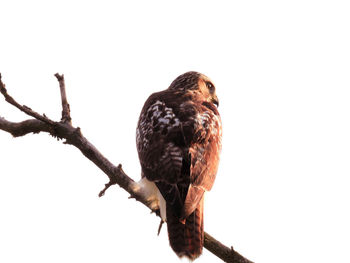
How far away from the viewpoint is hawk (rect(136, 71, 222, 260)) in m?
5.02

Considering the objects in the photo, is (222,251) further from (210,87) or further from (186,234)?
(210,87)

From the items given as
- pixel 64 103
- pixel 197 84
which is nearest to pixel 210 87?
pixel 197 84

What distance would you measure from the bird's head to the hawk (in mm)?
1588

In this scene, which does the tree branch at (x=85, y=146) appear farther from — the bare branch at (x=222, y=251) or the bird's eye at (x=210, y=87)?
the bird's eye at (x=210, y=87)

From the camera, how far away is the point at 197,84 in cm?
838

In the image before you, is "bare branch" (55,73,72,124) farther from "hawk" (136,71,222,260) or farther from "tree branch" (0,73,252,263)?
"hawk" (136,71,222,260)

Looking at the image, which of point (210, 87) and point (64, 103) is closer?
point (64, 103)

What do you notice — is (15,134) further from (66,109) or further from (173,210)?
(173,210)

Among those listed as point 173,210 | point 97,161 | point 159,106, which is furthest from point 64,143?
point 159,106

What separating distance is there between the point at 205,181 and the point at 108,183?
1146 mm

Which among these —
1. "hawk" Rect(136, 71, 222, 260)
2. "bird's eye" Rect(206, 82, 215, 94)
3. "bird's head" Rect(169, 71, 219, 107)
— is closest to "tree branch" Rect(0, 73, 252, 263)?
"hawk" Rect(136, 71, 222, 260)

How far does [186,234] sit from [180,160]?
80cm

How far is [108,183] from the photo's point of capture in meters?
4.75

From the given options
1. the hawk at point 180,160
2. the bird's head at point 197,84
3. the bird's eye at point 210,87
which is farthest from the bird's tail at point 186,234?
the bird's eye at point 210,87
